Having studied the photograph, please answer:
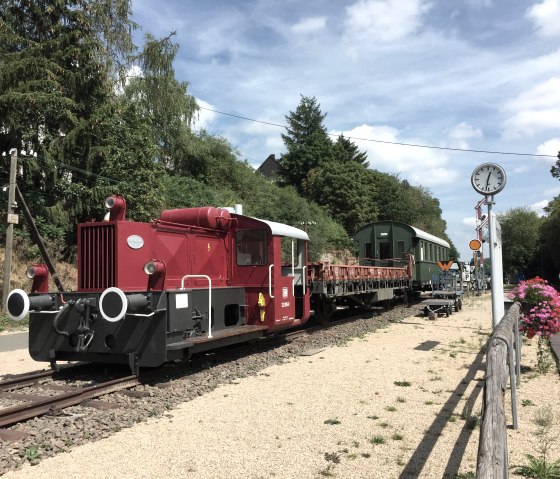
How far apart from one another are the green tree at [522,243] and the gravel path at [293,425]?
66.1 meters

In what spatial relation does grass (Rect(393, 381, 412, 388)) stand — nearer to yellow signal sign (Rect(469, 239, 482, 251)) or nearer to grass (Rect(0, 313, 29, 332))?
grass (Rect(0, 313, 29, 332))

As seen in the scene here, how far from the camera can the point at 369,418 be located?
552 cm

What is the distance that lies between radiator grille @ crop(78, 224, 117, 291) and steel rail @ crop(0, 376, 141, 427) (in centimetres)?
150

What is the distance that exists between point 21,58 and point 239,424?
60.7ft

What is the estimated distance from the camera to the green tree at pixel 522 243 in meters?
68.1

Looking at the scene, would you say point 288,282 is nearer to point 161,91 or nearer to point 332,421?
point 332,421

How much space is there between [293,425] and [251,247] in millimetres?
4755

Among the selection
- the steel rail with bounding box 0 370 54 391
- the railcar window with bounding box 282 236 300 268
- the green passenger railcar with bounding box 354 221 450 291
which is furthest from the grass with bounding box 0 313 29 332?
the green passenger railcar with bounding box 354 221 450 291

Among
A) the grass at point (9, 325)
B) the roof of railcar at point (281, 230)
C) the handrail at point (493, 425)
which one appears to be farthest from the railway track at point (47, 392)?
the grass at point (9, 325)

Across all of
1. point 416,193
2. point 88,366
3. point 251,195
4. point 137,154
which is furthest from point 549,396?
point 416,193

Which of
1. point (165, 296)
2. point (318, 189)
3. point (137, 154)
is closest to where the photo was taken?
point (165, 296)

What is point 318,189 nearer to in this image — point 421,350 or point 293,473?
point 421,350

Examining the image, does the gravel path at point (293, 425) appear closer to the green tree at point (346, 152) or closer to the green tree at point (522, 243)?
the green tree at point (346, 152)

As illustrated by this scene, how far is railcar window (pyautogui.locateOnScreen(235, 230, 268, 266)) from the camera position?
945cm
